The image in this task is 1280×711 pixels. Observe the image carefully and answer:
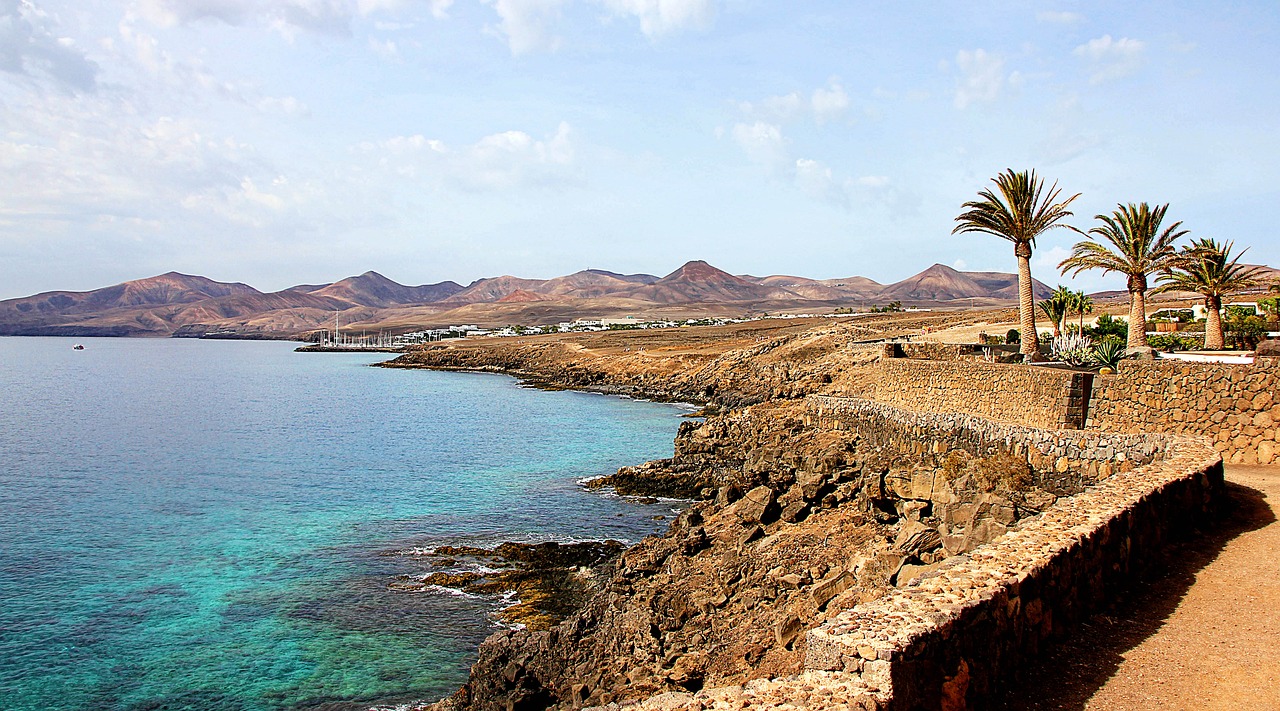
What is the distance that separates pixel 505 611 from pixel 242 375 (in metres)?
100

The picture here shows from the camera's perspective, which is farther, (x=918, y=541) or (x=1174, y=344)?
(x=1174, y=344)

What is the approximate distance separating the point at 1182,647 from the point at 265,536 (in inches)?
897

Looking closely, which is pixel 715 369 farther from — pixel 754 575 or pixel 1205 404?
pixel 754 575

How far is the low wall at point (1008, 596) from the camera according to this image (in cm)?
576

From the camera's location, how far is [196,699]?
13570mm

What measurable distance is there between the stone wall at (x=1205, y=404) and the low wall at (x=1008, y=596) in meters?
4.52

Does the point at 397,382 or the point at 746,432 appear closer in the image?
the point at 746,432

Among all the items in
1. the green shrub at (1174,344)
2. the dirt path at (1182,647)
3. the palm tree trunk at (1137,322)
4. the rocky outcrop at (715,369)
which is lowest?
the rocky outcrop at (715,369)

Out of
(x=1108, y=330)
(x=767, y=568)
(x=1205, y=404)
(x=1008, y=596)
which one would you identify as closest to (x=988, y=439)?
(x=1205, y=404)

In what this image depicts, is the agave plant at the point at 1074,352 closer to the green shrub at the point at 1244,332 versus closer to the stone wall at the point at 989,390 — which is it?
the stone wall at the point at 989,390

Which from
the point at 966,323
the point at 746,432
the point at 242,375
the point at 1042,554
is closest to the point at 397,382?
the point at 242,375

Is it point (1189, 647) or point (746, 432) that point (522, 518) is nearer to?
point (746, 432)

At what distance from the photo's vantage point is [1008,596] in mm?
6844

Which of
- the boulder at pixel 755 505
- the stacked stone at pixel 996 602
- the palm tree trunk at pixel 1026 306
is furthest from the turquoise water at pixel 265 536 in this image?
the palm tree trunk at pixel 1026 306
